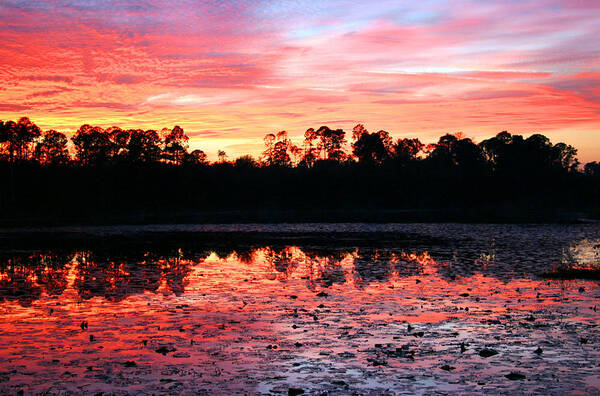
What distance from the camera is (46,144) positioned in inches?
4857

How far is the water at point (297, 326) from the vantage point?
11461mm

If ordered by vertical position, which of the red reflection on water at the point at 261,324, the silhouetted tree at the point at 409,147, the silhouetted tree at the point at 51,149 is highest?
the silhouetted tree at the point at 409,147

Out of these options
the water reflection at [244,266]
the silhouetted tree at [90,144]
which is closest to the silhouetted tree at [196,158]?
the silhouetted tree at [90,144]

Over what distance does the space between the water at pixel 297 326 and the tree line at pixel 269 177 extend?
258 ft

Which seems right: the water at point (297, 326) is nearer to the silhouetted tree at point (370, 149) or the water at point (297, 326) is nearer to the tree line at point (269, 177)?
the tree line at point (269, 177)

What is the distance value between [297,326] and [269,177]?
127 m

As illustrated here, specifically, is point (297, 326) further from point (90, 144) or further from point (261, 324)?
point (90, 144)

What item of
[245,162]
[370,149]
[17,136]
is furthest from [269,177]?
[17,136]

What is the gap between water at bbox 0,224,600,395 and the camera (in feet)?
37.6

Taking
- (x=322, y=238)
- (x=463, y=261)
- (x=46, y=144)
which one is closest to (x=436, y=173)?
(x=46, y=144)

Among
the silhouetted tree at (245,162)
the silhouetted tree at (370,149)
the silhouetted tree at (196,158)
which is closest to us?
the silhouetted tree at (196,158)

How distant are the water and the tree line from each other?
258 ft

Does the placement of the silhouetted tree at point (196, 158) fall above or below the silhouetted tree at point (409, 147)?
below

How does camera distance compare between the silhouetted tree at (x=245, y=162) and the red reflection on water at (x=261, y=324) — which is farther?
the silhouetted tree at (x=245, y=162)
